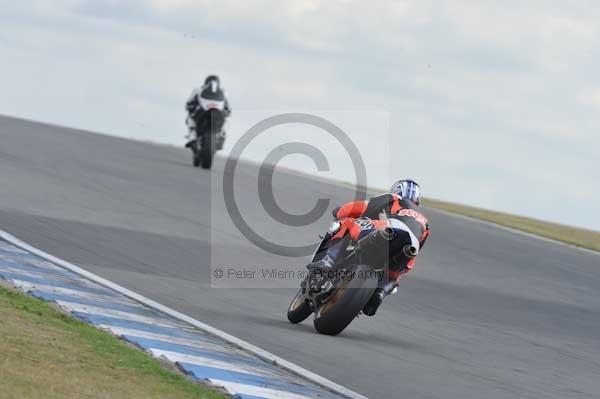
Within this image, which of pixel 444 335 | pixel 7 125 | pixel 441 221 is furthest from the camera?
pixel 7 125

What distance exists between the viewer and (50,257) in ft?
44.7

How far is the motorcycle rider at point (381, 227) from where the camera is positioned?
11484mm

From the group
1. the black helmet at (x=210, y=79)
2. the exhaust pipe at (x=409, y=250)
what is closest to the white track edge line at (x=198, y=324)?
the exhaust pipe at (x=409, y=250)

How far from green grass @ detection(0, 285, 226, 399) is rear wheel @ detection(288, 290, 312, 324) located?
9.04 feet

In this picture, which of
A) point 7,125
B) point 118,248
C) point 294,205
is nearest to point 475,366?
point 118,248

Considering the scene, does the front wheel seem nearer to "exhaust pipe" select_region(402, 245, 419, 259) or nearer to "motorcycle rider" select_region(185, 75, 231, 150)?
"motorcycle rider" select_region(185, 75, 231, 150)

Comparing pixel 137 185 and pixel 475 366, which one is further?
pixel 137 185

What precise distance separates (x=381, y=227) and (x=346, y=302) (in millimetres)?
694

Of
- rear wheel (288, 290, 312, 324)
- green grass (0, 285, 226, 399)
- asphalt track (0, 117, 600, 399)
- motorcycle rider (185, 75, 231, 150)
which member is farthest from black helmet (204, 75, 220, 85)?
green grass (0, 285, 226, 399)

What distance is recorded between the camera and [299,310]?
1225 centimetres

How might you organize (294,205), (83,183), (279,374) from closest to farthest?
(279,374) < (83,183) < (294,205)

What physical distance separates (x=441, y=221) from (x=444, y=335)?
14399 mm

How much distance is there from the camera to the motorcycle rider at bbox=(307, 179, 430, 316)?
11.5 metres

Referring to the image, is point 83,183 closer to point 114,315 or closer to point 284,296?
point 284,296
